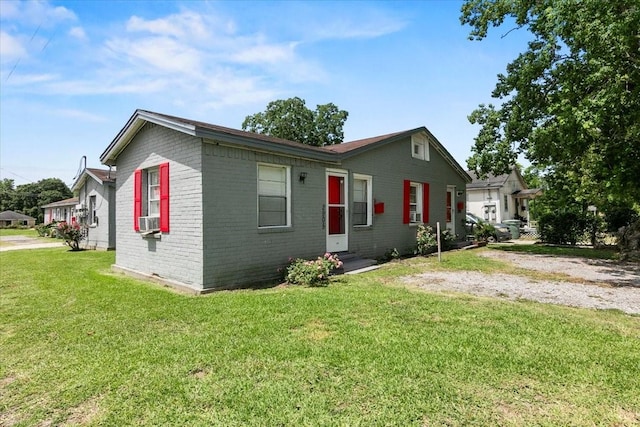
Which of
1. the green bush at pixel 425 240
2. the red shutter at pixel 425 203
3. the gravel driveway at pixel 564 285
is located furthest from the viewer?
the red shutter at pixel 425 203

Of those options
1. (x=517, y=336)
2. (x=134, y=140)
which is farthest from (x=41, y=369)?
(x=134, y=140)

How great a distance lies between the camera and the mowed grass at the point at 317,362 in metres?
2.56

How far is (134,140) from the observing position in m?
8.88

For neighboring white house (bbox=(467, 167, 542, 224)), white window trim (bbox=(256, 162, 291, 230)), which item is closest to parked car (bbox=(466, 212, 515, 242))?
neighboring white house (bbox=(467, 167, 542, 224))

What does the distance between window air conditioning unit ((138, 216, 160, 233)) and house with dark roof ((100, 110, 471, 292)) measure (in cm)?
3

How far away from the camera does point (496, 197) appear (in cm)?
2736

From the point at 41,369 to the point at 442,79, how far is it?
11.7 meters

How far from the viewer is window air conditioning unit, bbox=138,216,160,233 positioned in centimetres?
Answer: 813

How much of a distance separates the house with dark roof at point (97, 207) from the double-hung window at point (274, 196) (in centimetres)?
1052

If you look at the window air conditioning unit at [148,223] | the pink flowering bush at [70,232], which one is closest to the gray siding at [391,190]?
the window air conditioning unit at [148,223]

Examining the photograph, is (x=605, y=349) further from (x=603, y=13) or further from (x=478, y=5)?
Answer: (x=478, y=5)

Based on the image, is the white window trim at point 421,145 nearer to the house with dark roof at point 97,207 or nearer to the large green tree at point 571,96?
the large green tree at point 571,96

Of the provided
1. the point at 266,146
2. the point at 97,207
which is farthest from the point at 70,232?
the point at 266,146

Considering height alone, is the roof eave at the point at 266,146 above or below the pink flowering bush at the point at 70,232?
above
